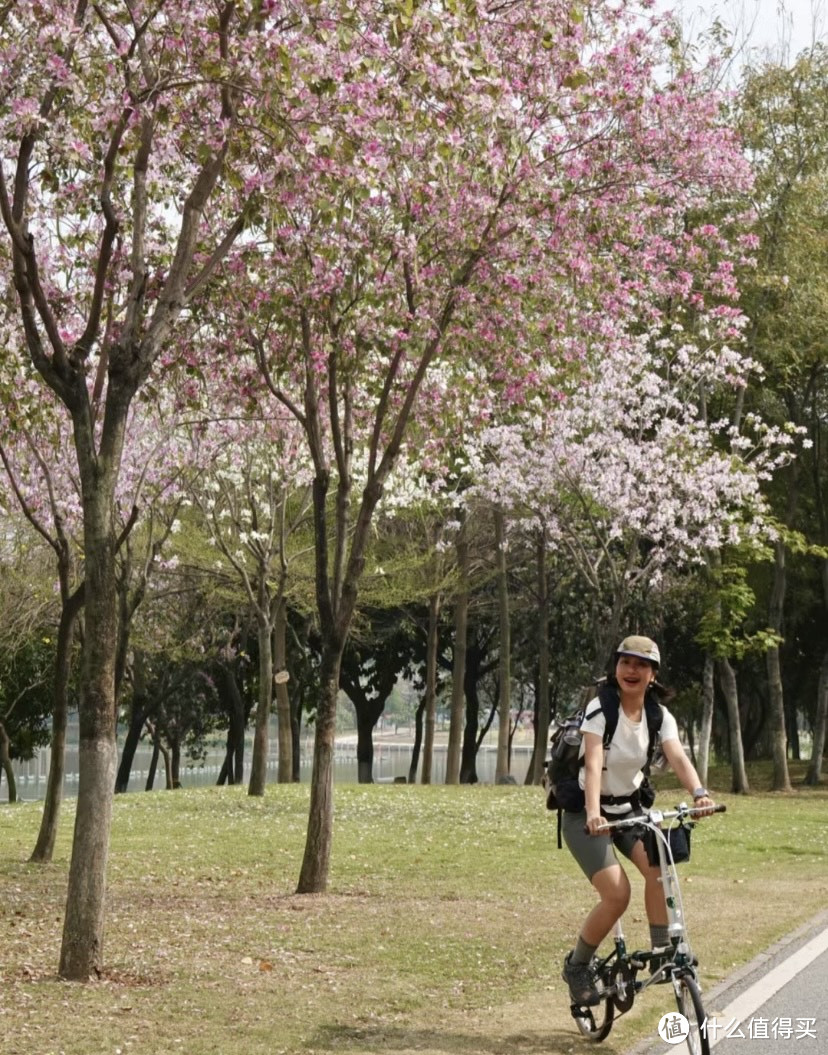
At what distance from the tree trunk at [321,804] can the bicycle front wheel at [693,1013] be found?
7909 millimetres

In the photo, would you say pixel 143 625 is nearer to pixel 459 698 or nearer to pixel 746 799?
pixel 459 698

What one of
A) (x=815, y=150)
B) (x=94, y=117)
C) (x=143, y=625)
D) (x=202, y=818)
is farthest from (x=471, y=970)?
(x=143, y=625)

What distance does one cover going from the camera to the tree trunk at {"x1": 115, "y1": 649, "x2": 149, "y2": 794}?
46969mm

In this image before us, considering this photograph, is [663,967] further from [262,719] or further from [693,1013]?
[262,719]

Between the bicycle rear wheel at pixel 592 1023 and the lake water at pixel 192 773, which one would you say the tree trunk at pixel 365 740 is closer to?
the lake water at pixel 192 773

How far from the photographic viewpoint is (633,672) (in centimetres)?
715

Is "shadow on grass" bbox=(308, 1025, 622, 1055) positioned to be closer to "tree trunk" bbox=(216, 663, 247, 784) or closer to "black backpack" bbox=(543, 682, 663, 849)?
"black backpack" bbox=(543, 682, 663, 849)

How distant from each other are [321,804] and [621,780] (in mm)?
7507

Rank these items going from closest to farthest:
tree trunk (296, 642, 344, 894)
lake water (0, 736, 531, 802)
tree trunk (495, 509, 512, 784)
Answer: tree trunk (296, 642, 344, 894) < tree trunk (495, 509, 512, 784) < lake water (0, 736, 531, 802)

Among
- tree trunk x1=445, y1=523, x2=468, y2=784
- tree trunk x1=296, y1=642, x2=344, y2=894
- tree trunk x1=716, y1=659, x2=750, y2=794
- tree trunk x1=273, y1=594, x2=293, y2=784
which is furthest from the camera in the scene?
tree trunk x1=445, y1=523, x2=468, y2=784

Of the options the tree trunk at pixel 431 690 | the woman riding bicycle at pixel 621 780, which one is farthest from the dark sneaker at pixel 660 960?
the tree trunk at pixel 431 690

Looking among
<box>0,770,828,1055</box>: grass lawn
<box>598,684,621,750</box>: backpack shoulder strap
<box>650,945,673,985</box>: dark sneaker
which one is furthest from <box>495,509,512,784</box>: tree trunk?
<box>650,945,673,985</box>: dark sneaker

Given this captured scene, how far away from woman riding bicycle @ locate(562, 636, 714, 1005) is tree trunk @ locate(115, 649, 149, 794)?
39.4 metres

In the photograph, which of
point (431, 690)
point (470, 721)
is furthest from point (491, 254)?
point (470, 721)
